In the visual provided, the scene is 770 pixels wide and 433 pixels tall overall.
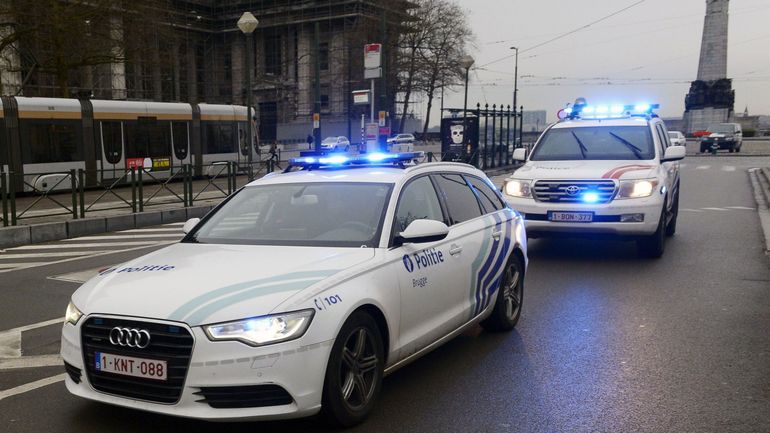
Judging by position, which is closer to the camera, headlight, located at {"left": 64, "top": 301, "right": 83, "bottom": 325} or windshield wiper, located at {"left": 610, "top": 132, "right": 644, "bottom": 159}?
headlight, located at {"left": 64, "top": 301, "right": 83, "bottom": 325}

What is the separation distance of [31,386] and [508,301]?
3865mm

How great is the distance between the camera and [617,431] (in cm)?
400

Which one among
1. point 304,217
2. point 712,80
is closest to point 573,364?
point 304,217

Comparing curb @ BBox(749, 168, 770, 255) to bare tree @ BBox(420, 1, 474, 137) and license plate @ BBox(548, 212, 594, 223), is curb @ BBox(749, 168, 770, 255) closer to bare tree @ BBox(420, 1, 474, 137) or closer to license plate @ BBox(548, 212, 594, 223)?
license plate @ BBox(548, 212, 594, 223)

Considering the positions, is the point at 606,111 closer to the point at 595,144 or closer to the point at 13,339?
the point at 595,144

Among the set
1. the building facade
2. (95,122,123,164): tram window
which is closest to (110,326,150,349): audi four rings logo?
(95,122,123,164): tram window

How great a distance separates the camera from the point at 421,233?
4.42m

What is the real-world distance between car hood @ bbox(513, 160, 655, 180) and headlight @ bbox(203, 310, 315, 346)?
668 centimetres

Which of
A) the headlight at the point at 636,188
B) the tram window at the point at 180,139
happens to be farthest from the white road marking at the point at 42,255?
the tram window at the point at 180,139

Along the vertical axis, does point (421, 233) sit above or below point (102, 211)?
above

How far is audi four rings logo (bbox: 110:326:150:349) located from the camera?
3.48 metres

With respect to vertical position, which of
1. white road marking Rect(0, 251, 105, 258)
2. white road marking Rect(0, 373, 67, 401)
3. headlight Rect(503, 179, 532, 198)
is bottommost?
white road marking Rect(0, 251, 105, 258)

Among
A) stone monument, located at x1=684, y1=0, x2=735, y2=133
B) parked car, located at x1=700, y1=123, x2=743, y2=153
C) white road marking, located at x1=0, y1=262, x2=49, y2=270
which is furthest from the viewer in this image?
stone monument, located at x1=684, y1=0, x2=735, y2=133

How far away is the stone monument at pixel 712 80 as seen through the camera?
49406mm
